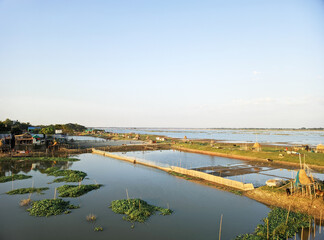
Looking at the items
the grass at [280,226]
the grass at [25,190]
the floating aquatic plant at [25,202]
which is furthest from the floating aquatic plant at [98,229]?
the grass at [25,190]

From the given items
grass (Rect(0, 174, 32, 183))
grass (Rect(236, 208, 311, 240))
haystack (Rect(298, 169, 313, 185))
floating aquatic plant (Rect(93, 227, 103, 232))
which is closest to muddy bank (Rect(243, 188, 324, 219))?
grass (Rect(236, 208, 311, 240))

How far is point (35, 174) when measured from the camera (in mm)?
33125

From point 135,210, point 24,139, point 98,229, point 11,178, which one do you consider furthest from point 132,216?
point 24,139

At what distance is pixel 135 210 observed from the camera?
18.3 m

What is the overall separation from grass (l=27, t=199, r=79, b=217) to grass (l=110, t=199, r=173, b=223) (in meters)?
4.57

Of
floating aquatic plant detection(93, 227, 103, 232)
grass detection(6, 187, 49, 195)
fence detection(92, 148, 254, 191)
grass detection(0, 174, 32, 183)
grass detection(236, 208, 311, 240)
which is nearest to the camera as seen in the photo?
grass detection(236, 208, 311, 240)

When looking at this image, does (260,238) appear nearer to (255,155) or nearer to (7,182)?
(7,182)

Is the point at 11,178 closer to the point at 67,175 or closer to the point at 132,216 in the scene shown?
the point at 67,175

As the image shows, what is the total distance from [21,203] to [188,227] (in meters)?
17.1

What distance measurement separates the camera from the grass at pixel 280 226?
14.7 metres

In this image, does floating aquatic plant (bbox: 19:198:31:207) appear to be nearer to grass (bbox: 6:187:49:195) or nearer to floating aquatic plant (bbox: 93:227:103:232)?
grass (bbox: 6:187:49:195)

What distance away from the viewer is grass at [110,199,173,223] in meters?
17.5

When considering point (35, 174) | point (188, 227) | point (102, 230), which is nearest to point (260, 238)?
point (188, 227)

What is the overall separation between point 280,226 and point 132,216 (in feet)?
40.0
